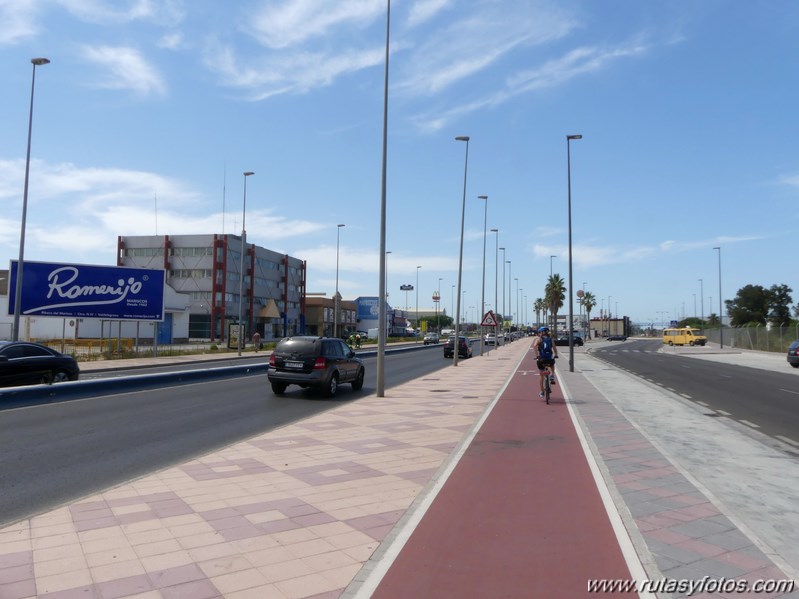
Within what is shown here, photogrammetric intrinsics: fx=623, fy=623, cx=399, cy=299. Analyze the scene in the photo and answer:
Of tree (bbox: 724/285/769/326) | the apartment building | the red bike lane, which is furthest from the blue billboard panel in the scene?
tree (bbox: 724/285/769/326)

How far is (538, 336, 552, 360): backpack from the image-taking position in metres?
15.4

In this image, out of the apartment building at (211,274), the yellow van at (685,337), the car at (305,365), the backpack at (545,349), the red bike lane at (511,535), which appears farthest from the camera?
the yellow van at (685,337)

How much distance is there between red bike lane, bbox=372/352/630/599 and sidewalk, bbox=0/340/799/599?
0.7 inches

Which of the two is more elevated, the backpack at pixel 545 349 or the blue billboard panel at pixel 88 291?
the blue billboard panel at pixel 88 291

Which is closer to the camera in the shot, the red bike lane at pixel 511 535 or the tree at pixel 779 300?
the red bike lane at pixel 511 535

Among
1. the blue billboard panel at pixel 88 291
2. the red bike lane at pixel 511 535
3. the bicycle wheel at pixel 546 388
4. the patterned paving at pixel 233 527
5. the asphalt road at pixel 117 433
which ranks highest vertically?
the blue billboard panel at pixel 88 291

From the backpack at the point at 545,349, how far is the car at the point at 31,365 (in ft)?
41.2

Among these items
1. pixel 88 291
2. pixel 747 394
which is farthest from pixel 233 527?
pixel 88 291

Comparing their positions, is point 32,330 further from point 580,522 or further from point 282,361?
point 580,522

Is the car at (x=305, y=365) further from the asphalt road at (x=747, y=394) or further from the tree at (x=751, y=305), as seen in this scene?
the tree at (x=751, y=305)

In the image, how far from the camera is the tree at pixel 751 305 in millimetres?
92381

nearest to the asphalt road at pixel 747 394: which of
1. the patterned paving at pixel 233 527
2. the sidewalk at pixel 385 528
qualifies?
the sidewalk at pixel 385 528

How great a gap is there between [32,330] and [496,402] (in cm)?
4431

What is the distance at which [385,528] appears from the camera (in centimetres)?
547
